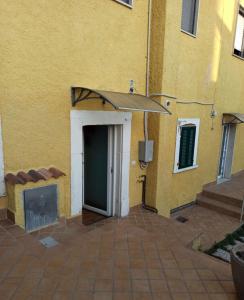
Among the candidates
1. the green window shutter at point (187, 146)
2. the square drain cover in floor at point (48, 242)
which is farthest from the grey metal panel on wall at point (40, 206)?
the green window shutter at point (187, 146)

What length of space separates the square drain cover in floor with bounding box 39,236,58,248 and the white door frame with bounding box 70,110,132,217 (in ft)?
3.19

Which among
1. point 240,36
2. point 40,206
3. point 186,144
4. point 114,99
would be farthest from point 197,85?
point 40,206

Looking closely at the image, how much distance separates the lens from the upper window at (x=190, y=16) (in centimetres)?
736

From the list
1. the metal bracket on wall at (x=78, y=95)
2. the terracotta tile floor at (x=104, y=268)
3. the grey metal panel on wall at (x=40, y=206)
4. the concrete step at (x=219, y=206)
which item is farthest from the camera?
the concrete step at (x=219, y=206)

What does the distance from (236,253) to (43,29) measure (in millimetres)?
4851

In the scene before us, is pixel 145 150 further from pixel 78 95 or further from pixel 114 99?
pixel 78 95

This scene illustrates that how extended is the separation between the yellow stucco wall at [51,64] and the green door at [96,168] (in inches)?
61.3

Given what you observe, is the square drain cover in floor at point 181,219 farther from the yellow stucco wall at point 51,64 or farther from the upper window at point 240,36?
the upper window at point 240,36

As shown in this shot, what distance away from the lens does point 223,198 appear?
350 inches

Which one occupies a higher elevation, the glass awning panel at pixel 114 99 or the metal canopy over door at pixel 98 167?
the glass awning panel at pixel 114 99

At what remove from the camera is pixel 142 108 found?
506cm

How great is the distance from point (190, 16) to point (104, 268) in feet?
24.6

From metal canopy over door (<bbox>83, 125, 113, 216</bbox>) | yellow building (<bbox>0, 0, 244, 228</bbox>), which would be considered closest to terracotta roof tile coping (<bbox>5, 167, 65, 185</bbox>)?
yellow building (<bbox>0, 0, 244, 228</bbox>)

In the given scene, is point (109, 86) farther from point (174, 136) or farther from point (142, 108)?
point (174, 136)
